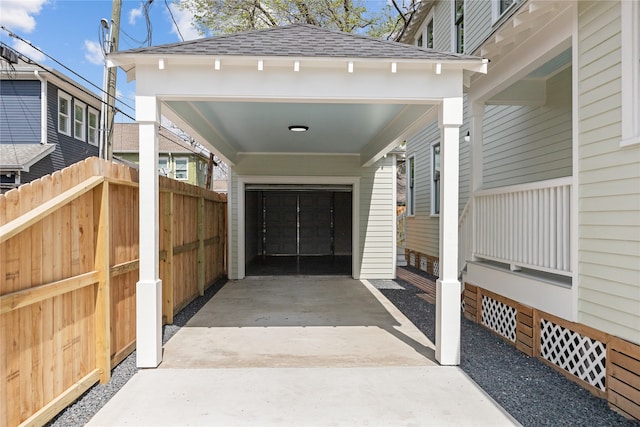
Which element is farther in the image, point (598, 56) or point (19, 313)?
point (598, 56)

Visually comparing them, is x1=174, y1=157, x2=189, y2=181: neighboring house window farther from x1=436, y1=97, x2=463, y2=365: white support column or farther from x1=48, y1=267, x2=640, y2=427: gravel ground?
x1=436, y1=97, x2=463, y2=365: white support column

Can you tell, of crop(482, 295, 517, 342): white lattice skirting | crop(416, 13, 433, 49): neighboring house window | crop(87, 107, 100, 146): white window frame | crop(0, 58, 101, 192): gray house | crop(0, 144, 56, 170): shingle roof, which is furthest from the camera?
crop(87, 107, 100, 146): white window frame

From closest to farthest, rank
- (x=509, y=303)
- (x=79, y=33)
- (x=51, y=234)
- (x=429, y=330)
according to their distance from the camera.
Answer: (x=51, y=234)
(x=509, y=303)
(x=429, y=330)
(x=79, y=33)

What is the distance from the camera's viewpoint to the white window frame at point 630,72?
9.14ft

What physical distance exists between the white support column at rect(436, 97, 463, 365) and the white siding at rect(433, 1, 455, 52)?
5.81 meters

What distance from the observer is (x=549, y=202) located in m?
3.78

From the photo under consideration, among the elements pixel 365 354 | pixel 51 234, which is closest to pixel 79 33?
pixel 51 234

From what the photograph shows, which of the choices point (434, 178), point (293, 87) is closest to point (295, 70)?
point (293, 87)

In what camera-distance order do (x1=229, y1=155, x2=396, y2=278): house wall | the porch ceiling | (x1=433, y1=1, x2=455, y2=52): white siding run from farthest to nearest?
(x1=433, y1=1, x2=455, y2=52): white siding, (x1=229, y1=155, x2=396, y2=278): house wall, the porch ceiling

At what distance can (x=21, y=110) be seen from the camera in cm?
1166

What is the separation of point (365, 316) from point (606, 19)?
4.04 m

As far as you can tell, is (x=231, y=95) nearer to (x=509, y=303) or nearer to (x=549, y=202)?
(x=549, y=202)

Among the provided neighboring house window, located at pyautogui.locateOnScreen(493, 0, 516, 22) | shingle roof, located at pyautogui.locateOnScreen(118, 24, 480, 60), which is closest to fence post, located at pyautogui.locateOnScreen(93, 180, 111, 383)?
shingle roof, located at pyautogui.locateOnScreen(118, 24, 480, 60)

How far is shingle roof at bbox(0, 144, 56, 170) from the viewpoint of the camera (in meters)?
10.8
